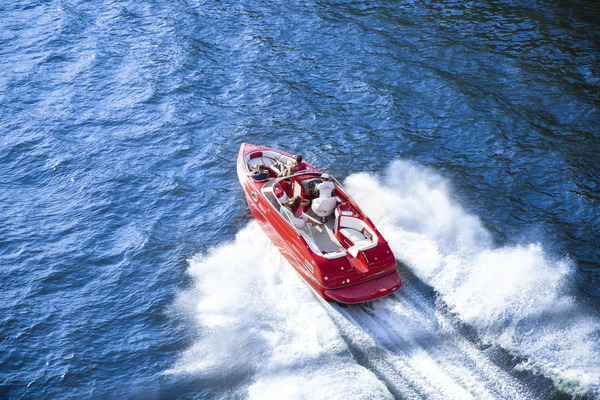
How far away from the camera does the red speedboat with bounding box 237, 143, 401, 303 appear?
14.4 metres

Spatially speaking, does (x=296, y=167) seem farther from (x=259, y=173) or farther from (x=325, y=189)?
(x=325, y=189)

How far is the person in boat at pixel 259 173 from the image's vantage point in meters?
18.0

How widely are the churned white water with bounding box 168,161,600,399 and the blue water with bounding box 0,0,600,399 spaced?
0.06 meters

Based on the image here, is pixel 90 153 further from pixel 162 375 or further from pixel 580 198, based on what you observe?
pixel 580 198

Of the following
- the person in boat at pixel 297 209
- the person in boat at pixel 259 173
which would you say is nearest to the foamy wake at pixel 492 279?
the person in boat at pixel 297 209

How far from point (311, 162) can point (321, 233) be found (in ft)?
17.2

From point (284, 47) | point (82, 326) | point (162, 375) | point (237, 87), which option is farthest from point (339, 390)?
point (284, 47)

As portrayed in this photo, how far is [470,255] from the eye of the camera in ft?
51.1

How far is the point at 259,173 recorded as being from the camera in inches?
711

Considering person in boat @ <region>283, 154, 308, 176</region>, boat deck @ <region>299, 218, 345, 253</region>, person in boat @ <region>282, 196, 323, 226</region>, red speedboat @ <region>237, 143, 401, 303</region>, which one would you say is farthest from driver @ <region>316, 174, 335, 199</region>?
person in boat @ <region>283, 154, 308, 176</region>

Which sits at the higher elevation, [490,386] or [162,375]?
[490,386]

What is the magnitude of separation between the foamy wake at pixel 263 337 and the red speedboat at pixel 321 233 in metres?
0.74

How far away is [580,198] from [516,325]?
23.5 ft

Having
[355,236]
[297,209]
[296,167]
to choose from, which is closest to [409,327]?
[355,236]
